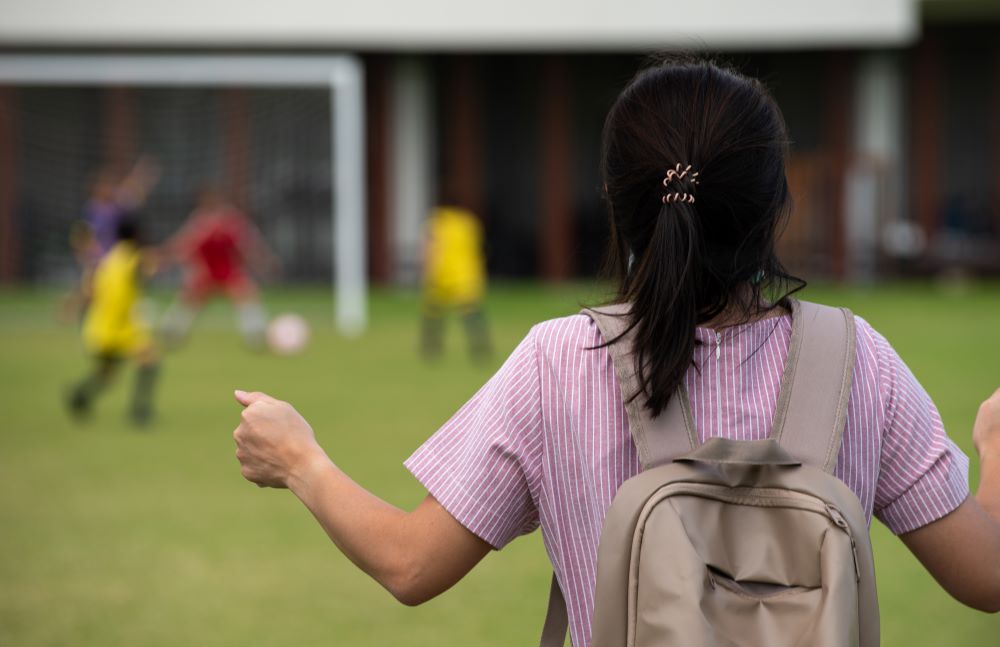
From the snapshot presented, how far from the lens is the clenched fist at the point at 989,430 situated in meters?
2.05

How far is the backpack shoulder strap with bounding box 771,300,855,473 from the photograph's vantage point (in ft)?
5.59

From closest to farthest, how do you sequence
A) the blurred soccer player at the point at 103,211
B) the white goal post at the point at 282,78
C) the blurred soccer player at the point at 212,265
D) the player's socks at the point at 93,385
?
the player's socks at the point at 93,385 → the blurred soccer player at the point at 212,265 → the blurred soccer player at the point at 103,211 → the white goal post at the point at 282,78

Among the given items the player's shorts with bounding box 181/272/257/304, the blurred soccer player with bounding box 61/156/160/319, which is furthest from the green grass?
the blurred soccer player with bounding box 61/156/160/319

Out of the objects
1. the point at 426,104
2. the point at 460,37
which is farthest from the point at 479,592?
the point at 426,104

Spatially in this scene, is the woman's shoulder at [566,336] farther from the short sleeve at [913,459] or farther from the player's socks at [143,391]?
the player's socks at [143,391]

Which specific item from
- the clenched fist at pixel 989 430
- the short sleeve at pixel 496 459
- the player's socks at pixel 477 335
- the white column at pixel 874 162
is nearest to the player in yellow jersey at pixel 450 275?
the player's socks at pixel 477 335

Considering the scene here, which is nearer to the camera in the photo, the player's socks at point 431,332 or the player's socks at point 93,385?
the player's socks at point 93,385

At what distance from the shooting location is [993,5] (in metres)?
24.3

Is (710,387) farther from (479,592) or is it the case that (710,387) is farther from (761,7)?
(761,7)

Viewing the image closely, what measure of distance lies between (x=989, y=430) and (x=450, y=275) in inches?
499

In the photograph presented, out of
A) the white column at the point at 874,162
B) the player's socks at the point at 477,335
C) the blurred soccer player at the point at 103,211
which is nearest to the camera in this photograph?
Answer: the player's socks at the point at 477,335

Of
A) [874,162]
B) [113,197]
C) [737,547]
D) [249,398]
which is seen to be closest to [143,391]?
[113,197]

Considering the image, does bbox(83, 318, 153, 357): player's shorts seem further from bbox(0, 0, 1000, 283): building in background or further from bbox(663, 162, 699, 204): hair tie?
bbox(0, 0, 1000, 283): building in background

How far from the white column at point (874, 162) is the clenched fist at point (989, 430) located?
2443 cm
